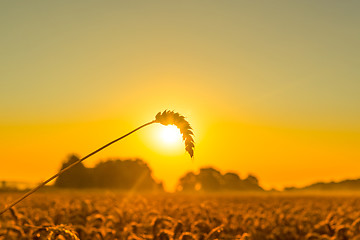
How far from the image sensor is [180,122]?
11.0ft

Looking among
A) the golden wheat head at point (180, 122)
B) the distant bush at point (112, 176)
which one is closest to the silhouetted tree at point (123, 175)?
the distant bush at point (112, 176)

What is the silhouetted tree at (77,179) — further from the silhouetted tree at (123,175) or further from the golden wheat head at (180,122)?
the golden wheat head at (180,122)

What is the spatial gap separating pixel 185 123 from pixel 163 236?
608cm

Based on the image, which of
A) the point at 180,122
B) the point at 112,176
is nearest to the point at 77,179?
the point at 112,176

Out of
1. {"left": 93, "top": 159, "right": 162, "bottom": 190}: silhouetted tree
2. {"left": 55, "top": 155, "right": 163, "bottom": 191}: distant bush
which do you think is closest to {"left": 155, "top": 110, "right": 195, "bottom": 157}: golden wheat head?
{"left": 55, "top": 155, "right": 163, "bottom": 191}: distant bush

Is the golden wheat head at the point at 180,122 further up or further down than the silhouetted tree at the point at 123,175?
further down

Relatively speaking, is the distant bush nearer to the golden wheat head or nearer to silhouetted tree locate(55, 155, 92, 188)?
silhouetted tree locate(55, 155, 92, 188)

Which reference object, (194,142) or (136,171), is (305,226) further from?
(136,171)

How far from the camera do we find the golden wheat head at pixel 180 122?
3314mm

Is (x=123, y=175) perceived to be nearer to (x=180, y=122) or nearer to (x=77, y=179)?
(x=77, y=179)

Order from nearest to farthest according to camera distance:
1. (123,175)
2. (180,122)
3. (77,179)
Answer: (180,122) < (77,179) < (123,175)

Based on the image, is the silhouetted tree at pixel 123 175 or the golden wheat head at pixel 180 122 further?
the silhouetted tree at pixel 123 175

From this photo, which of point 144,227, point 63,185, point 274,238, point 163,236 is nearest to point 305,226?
point 274,238

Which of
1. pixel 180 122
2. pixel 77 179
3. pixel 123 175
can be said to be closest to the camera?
pixel 180 122
